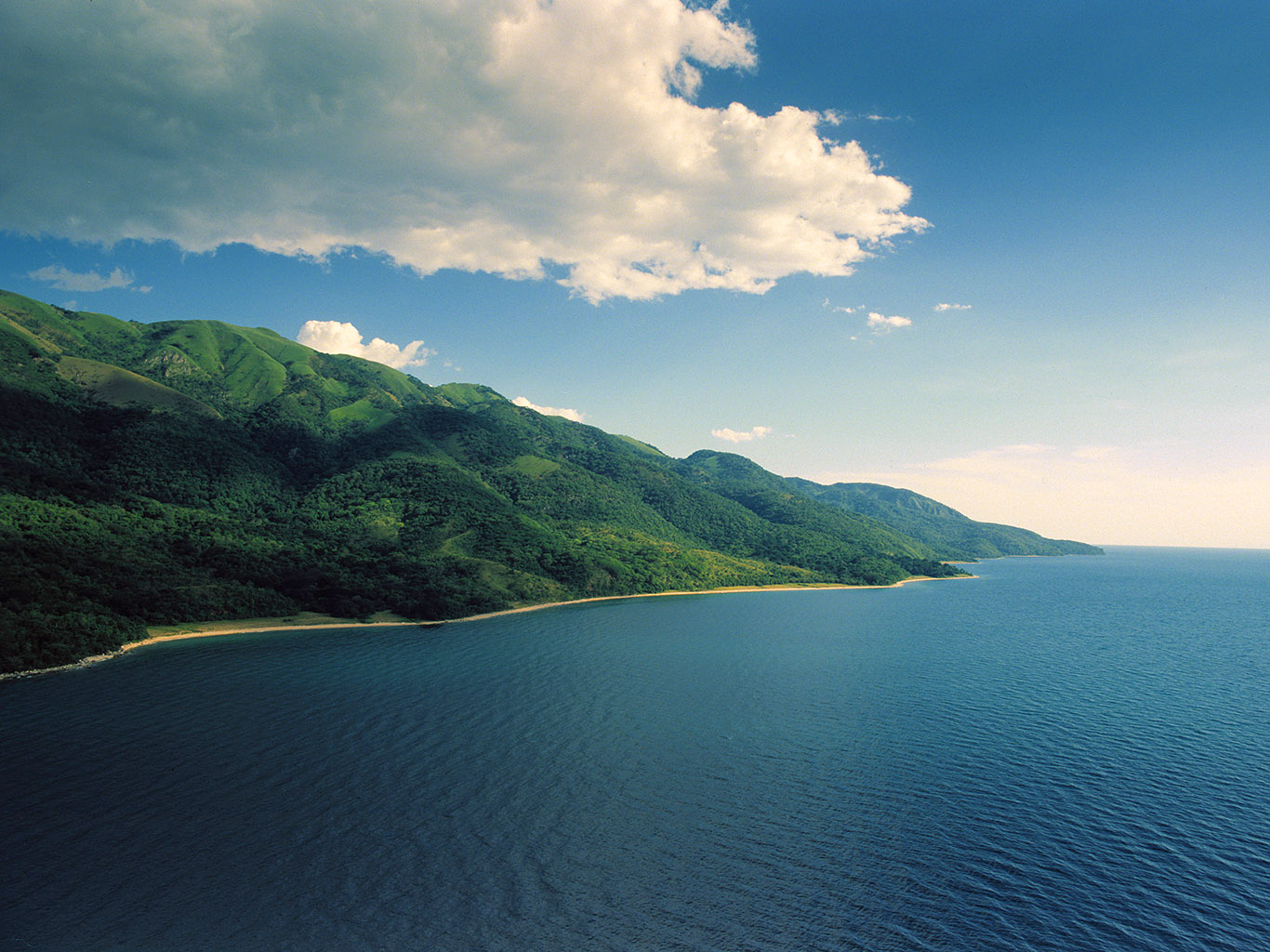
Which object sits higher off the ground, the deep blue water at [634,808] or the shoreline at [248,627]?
the deep blue water at [634,808]

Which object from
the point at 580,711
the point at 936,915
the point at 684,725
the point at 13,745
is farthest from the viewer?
the point at 580,711

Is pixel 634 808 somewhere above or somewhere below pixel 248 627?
above

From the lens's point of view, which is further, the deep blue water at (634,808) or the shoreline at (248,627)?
the shoreline at (248,627)

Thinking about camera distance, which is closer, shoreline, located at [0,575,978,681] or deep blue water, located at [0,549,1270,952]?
deep blue water, located at [0,549,1270,952]

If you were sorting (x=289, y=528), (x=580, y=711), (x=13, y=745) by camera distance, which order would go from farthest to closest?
(x=289, y=528) → (x=580, y=711) → (x=13, y=745)

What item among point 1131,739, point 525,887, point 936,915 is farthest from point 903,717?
point 525,887

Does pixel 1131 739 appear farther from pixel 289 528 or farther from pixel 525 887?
pixel 289 528

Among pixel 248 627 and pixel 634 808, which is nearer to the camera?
pixel 634 808

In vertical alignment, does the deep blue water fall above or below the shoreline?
above
